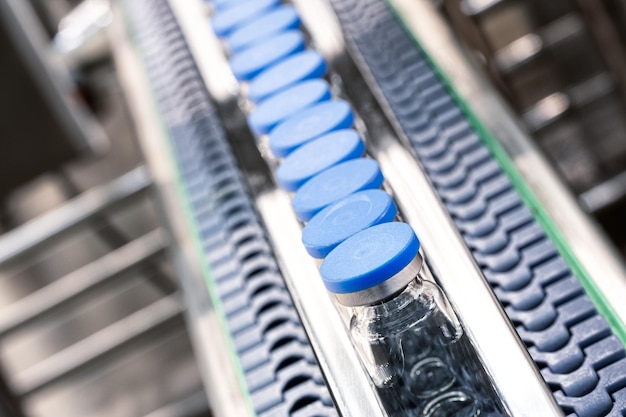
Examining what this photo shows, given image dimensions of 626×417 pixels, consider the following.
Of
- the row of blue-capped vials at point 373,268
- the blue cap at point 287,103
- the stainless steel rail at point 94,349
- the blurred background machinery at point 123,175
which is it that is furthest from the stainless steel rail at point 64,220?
the row of blue-capped vials at point 373,268

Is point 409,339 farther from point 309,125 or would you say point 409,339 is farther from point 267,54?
point 267,54

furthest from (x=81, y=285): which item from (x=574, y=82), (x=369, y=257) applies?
(x=574, y=82)

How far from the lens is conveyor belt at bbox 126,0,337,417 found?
990mm

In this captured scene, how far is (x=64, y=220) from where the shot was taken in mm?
2291

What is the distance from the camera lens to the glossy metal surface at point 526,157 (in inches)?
36.6

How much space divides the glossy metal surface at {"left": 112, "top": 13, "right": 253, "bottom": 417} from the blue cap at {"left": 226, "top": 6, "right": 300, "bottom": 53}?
27cm

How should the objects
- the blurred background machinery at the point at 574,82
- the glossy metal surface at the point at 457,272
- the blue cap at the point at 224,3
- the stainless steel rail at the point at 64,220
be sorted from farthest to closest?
1. the stainless steel rail at the point at 64,220
2. the blurred background machinery at the point at 574,82
3. the blue cap at the point at 224,3
4. the glossy metal surface at the point at 457,272

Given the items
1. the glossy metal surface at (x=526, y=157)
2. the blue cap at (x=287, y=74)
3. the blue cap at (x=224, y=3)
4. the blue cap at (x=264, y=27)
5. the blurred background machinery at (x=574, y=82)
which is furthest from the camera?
the blurred background machinery at (x=574, y=82)

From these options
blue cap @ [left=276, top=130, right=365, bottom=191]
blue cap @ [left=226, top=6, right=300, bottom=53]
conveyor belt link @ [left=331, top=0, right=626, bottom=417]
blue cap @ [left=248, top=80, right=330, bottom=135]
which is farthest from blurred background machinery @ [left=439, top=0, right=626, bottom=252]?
blue cap @ [left=276, top=130, right=365, bottom=191]

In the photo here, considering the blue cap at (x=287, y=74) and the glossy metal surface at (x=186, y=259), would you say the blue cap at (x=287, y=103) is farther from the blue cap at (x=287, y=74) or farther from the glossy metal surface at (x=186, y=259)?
the glossy metal surface at (x=186, y=259)

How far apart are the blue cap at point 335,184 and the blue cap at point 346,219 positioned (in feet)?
0.09

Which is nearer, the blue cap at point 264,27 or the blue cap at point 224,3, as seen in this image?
the blue cap at point 264,27

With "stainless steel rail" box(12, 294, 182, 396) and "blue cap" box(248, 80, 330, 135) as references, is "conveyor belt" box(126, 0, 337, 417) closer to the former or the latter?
"blue cap" box(248, 80, 330, 135)

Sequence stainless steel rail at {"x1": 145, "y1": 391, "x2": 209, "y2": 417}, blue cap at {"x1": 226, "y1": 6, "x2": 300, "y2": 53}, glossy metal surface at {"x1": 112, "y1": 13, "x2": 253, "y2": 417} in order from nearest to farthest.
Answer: glossy metal surface at {"x1": 112, "y1": 13, "x2": 253, "y2": 417} → blue cap at {"x1": 226, "y1": 6, "x2": 300, "y2": 53} → stainless steel rail at {"x1": 145, "y1": 391, "x2": 209, "y2": 417}
